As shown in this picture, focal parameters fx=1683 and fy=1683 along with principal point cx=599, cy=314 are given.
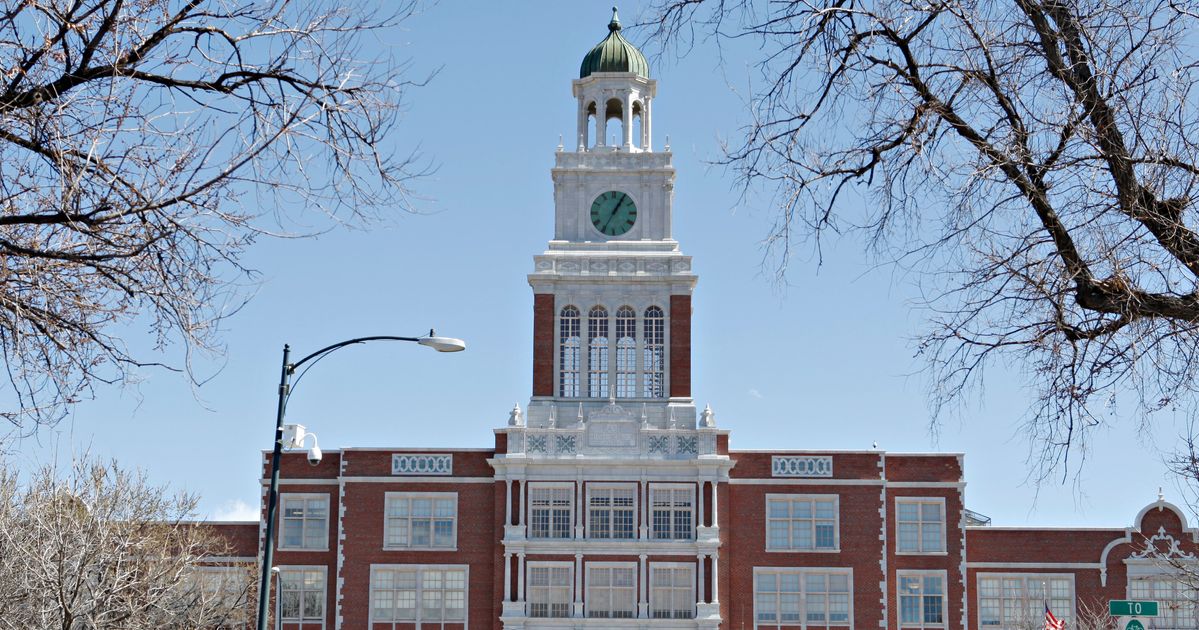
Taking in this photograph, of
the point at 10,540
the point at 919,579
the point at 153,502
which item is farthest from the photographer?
the point at 919,579

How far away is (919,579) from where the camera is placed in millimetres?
59469

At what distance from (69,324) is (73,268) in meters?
0.42

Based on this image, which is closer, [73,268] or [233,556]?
[73,268]

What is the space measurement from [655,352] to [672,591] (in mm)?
9055

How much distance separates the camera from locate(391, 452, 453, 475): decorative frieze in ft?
200

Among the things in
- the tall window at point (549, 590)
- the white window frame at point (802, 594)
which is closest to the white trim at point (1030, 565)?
the white window frame at point (802, 594)

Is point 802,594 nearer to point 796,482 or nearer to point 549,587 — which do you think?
point 796,482

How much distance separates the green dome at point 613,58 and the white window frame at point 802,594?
64.4ft

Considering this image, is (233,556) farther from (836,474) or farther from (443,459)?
(836,474)

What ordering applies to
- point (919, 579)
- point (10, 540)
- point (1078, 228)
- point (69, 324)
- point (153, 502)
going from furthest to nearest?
point (919, 579), point (153, 502), point (10, 540), point (69, 324), point (1078, 228)

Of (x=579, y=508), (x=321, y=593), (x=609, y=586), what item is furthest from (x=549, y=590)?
(x=321, y=593)

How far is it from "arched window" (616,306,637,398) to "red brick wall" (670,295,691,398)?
140 centimetres

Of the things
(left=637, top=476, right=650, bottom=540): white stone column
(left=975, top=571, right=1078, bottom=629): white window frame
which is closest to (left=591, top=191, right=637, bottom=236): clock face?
(left=637, top=476, right=650, bottom=540): white stone column

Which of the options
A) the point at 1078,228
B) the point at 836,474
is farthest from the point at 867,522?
the point at 1078,228
